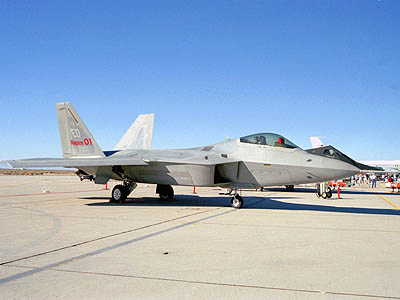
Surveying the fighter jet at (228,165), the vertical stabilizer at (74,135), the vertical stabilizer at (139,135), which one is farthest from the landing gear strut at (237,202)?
the vertical stabilizer at (139,135)

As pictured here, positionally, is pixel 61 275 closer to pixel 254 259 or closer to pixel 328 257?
pixel 254 259

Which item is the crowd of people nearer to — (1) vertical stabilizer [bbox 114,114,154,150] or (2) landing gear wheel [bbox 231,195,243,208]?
(1) vertical stabilizer [bbox 114,114,154,150]

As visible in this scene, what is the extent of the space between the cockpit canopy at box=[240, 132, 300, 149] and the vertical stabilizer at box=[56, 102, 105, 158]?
6.68 m

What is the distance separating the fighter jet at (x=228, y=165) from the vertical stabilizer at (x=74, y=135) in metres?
0.99

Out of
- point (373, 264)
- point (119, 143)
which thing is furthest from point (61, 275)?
point (119, 143)

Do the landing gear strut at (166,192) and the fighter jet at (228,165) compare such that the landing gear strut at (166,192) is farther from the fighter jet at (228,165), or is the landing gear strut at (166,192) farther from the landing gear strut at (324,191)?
the landing gear strut at (324,191)

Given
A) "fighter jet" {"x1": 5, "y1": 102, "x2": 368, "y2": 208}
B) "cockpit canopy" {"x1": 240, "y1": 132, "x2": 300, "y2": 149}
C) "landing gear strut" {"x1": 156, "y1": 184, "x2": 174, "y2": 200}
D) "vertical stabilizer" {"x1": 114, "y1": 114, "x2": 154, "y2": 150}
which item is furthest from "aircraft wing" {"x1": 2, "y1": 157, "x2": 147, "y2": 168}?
"vertical stabilizer" {"x1": 114, "y1": 114, "x2": 154, "y2": 150}

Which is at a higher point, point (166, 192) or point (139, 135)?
point (139, 135)

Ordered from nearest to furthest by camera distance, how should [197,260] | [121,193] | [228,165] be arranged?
[197,260] < [228,165] < [121,193]

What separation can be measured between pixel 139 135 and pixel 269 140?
7.63m

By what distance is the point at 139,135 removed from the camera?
55.0ft

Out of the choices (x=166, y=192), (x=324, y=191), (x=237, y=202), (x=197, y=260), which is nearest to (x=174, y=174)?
(x=237, y=202)

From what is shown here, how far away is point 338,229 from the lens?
24.4 feet

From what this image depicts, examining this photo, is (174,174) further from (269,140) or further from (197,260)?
(197,260)
